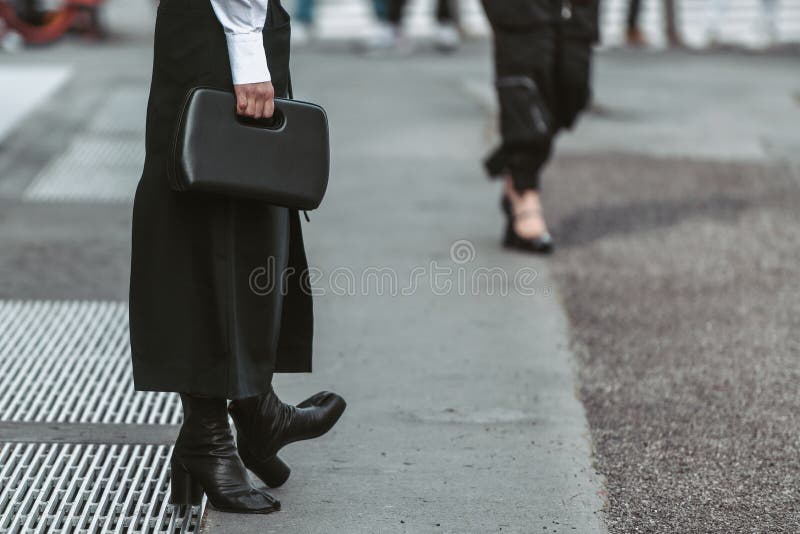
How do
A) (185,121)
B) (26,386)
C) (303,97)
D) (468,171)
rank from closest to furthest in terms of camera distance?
1. (185,121)
2. (26,386)
3. (468,171)
4. (303,97)

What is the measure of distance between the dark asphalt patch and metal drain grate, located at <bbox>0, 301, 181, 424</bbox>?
1497mm

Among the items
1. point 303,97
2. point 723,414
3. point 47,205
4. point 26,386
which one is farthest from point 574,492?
point 303,97

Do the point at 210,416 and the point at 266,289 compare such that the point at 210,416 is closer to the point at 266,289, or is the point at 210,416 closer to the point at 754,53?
the point at 266,289

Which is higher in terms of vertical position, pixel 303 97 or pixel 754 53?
pixel 303 97

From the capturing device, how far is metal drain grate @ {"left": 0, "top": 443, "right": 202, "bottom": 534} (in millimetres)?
3230

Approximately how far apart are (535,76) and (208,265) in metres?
→ 2.95

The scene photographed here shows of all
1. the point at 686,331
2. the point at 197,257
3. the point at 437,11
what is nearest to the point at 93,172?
the point at 686,331

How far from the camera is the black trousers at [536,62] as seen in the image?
5609mm

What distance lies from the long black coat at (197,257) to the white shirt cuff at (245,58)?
0.05 meters

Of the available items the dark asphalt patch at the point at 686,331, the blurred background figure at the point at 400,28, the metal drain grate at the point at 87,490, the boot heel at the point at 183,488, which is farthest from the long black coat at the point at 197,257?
the blurred background figure at the point at 400,28

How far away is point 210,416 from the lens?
3234 millimetres

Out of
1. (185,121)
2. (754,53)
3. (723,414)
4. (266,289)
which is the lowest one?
(754,53)

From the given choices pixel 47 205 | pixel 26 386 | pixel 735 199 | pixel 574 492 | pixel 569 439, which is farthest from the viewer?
pixel 735 199

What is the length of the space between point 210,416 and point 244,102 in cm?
81
